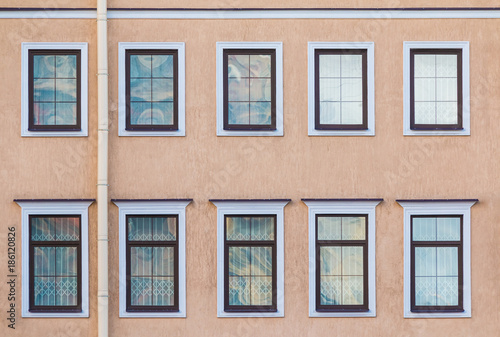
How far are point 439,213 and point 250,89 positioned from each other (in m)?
4.22

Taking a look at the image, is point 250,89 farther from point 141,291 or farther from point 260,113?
point 141,291

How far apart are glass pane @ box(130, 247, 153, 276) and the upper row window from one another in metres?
2.19

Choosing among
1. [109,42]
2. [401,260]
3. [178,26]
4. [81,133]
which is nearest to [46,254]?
[81,133]

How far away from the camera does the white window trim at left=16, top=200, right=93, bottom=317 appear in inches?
487

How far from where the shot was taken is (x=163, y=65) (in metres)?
12.6

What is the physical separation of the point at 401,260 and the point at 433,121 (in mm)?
2688

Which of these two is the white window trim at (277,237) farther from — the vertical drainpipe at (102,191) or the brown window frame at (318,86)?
the vertical drainpipe at (102,191)

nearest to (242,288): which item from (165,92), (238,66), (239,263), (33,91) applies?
(239,263)

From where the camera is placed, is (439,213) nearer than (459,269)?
Yes

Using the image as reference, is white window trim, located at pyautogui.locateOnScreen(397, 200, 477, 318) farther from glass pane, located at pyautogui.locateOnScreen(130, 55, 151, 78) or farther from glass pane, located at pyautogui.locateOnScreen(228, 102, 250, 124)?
glass pane, located at pyautogui.locateOnScreen(130, 55, 151, 78)

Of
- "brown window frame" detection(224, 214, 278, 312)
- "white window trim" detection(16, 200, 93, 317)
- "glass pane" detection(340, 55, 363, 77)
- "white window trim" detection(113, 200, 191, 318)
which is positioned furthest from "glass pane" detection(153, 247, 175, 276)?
"glass pane" detection(340, 55, 363, 77)

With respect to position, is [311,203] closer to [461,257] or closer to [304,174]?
[304,174]

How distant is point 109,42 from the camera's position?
1252cm

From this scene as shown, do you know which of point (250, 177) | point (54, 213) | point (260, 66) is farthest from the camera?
point (260, 66)
